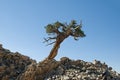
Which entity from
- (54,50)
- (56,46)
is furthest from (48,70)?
(56,46)

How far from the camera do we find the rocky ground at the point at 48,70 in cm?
4953

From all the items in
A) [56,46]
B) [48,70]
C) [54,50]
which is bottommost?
[48,70]

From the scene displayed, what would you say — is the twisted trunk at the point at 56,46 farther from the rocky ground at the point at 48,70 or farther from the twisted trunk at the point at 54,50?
the rocky ground at the point at 48,70

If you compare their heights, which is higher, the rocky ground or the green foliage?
the green foliage

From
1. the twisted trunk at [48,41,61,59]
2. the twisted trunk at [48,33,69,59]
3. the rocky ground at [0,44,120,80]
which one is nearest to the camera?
the rocky ground at [0,44,120,80]

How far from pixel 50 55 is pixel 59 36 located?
15.0 ft

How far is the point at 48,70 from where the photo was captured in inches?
2101

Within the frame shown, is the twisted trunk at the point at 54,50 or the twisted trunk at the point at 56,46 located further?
the twisted trunk at the point at 54,50

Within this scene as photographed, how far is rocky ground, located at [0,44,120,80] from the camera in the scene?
163 ft

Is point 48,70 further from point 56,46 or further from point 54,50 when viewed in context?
point 56,46

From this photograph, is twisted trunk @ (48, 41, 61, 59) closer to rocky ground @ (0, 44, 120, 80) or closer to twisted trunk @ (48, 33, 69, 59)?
twisted trunk @ (48, 33, 69, 59)

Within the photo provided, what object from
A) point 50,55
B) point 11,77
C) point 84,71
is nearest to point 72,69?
point 84,71

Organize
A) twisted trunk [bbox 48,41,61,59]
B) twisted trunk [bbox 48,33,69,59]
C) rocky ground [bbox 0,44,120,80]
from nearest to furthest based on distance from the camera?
rocky ground [bbox 0,44,120,80]
twisted trunk [bbox 48,33,69,59]
twisted trunk [bbox 48,41,61,59]

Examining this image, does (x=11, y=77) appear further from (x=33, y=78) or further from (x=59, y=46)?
(x=59, y=46)
